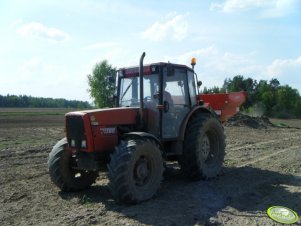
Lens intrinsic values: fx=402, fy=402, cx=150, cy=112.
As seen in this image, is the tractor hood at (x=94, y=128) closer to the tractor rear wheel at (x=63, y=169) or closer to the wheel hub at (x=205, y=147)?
the tractor rear wheel at (x=63, y=169)

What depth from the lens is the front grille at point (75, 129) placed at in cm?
701

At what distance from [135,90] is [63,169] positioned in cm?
212

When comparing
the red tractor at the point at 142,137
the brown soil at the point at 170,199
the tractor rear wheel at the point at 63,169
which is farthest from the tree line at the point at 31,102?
the tractor rear wheel at the point at 63,169

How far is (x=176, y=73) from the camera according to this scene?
8391 millimetres

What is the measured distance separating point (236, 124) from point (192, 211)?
18984 millimetres

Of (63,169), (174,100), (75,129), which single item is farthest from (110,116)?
(174,100)

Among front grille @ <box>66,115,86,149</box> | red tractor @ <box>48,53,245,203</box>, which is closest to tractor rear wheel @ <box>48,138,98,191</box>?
red tractor @ <box>48,53,245,203</box>

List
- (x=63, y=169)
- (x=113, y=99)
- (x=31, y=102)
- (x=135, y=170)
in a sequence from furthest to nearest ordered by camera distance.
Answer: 1. (x=31, y=102)
2. (x=113, y=99)
3. (x=63, y=169)
4. (x=135, y=170)

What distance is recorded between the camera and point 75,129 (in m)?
7.12

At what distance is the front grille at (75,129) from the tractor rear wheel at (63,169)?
13.3 inches

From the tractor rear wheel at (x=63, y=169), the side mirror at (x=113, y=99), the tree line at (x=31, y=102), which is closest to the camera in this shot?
the tractor rear wheel at (x=63, y=169)

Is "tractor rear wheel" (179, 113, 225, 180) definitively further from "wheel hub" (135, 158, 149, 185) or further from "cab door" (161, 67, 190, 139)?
"wheel hub" (135, 158, 149, 185)

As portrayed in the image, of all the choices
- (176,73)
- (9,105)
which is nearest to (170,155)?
(176,73)

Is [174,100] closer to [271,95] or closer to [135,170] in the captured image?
[135,170]
